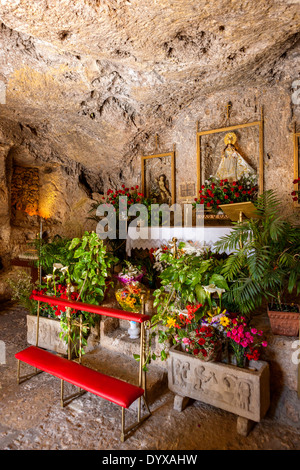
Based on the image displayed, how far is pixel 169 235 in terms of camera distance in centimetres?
437

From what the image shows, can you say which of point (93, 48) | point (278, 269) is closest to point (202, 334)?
point (278, 269)

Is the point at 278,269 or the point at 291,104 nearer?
the point at 278,269

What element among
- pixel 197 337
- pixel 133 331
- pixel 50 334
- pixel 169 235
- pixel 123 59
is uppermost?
pixel 123 59

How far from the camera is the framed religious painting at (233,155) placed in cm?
501

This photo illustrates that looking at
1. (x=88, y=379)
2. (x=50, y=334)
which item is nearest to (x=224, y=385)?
(x=88, y=379)

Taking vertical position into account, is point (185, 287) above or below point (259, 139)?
below

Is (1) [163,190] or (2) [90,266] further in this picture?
(1) [163,190]

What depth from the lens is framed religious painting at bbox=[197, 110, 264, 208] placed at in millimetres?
5012

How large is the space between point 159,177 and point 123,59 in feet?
8.42

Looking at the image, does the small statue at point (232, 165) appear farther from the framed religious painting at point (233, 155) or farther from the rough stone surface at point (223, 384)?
the rough stone surface at point (223, 384)

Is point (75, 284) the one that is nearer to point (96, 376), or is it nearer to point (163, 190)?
point (96, 376)

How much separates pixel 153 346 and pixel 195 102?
492 cm

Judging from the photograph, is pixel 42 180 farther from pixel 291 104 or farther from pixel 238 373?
pixel 238 373

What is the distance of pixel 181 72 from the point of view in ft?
14.7
